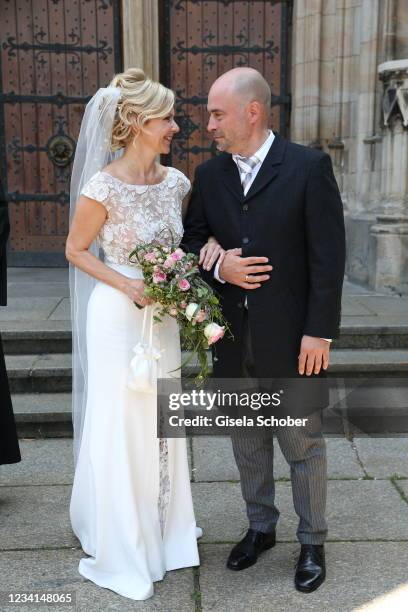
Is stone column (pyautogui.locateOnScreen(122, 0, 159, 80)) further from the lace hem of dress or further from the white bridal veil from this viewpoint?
the lace hem of dress

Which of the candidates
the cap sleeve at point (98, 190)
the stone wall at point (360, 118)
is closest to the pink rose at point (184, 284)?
the cap sleeve at point (98, 190)

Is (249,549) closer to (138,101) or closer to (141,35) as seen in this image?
(138,101)

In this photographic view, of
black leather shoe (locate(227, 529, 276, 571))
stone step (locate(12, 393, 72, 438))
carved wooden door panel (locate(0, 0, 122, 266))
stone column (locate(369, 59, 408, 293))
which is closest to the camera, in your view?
black leather shoe (locate(227, 529, 276, 571))

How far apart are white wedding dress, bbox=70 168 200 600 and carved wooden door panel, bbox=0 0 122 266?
484 centimetres

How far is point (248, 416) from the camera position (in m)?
3.07

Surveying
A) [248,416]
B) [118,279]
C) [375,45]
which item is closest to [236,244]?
[118,279]

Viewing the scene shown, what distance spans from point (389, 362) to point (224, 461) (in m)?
1.61

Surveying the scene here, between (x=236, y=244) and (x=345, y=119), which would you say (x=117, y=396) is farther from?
(x=345, y=119)

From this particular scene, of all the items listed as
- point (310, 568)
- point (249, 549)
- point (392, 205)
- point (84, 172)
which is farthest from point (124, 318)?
point (392, 205)

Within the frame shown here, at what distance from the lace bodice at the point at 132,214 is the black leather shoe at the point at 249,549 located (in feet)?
4.41

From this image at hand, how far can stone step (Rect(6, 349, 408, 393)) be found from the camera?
16.4 feet

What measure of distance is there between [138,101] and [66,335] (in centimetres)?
274

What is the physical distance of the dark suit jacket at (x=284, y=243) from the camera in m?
2.74

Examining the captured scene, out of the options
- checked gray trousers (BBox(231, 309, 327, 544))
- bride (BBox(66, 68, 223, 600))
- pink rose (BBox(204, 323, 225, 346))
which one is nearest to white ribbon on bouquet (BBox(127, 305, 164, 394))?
bride (BBox(66, 68, 223, 600))
